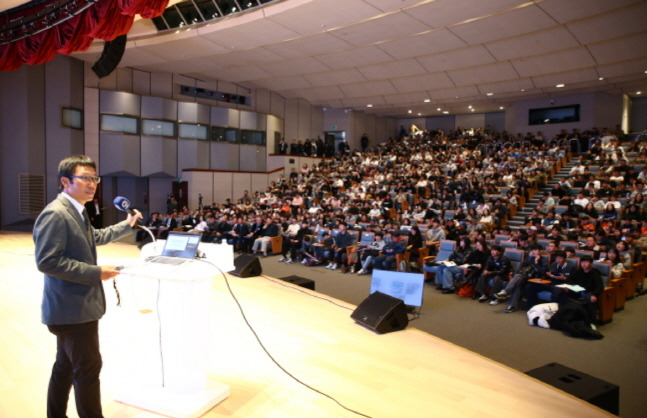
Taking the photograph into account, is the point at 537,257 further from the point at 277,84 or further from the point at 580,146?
the point at 277,84

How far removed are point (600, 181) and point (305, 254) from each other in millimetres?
6778

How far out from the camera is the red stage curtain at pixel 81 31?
267 inches

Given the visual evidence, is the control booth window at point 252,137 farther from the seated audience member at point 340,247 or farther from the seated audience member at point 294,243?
the seated audience member at point 340,247

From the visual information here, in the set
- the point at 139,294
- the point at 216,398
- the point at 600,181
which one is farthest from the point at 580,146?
the point at 216,398

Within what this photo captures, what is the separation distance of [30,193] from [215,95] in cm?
722

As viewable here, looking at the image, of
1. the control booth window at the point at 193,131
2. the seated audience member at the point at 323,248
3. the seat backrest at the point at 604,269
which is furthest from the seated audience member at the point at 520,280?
the control booth window at the point at 193,131

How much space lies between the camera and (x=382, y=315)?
12.5ft

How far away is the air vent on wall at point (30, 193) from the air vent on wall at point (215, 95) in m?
5.80

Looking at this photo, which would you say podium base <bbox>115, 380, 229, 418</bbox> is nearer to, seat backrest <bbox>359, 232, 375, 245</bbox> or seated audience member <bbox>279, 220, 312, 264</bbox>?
seat backrest <bbox>359, 232, 375, 245</bbox>

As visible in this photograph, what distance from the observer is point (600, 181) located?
32.4ft

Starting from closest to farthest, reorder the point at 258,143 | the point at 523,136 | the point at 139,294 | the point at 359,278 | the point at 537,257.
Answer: the point at 139,294 → the point at 537,257 → the point at 359,278 → the point at 523,136 → the point at 258,143

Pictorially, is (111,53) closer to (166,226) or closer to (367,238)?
Result: (166,226)

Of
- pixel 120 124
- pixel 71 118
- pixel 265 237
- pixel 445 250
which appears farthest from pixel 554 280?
pixel 120 124

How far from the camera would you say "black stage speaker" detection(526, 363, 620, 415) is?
2652mm
